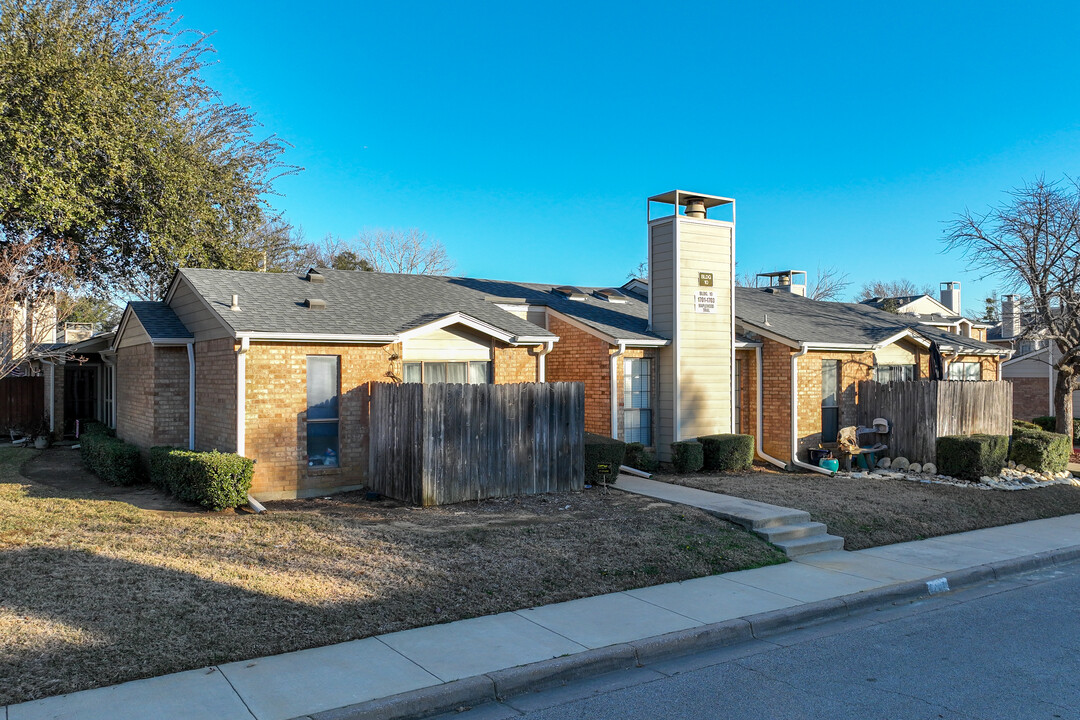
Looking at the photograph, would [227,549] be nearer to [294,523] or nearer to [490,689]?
[294,523]

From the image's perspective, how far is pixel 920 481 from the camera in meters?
15.5

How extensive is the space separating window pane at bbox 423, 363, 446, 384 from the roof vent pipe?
670 cm

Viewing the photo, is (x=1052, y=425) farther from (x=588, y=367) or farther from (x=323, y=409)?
(x=323, y=409)

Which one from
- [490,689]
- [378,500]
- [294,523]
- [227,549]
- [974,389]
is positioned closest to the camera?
[490,689]

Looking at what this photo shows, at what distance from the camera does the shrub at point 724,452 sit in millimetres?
15953

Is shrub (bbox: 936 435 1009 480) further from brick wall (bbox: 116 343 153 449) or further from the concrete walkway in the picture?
brick wall (bbox: 116 343 153 449)

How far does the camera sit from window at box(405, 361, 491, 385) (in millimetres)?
13820

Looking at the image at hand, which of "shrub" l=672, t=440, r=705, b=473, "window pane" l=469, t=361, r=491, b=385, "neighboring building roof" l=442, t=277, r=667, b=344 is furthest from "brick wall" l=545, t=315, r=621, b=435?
"window pane" l=469, t=361, r=491, b=385

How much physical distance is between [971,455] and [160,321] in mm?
16171

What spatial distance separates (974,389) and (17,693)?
18.4 metres

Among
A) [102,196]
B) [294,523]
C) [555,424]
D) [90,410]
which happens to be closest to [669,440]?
[555,424]

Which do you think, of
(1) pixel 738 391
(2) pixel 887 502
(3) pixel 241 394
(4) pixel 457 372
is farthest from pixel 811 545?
(3) pixel 241 394

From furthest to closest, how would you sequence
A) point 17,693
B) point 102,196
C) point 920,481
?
point 102,196
point 920,481
point 17,693

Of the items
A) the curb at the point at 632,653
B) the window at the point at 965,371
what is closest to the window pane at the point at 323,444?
the curb at the point at 632,653
